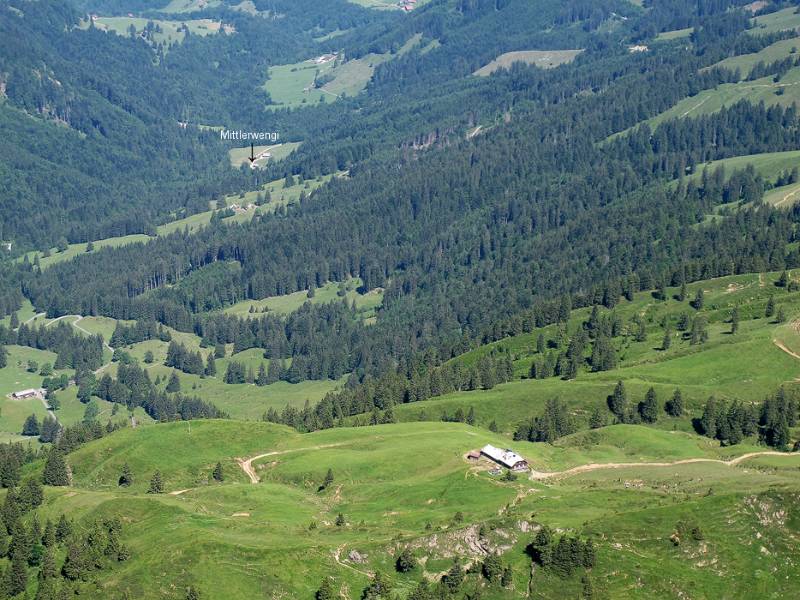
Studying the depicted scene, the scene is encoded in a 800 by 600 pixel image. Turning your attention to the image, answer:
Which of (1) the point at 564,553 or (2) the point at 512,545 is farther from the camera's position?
(2) the point at 512,545

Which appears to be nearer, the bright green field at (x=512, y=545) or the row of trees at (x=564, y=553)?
the row of trees at (x=564, y=553)

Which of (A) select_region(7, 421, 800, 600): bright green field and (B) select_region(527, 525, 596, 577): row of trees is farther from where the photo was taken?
(A) select_region(7, 421, 800, 600): bright green field

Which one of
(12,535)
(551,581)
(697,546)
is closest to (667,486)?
(697,546)

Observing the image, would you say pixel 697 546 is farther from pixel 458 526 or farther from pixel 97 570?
pixel 97 570

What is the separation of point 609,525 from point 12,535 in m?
90.9

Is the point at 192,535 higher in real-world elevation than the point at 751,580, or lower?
higher

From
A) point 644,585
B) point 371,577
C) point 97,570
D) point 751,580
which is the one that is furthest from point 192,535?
point 751,580

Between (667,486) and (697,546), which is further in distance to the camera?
(667,486)

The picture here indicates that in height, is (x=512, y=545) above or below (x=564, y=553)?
below

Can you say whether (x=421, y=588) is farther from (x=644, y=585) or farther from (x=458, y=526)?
(x=644, y=585)

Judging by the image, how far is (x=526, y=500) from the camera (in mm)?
184375

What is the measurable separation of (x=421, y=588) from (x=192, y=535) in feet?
116

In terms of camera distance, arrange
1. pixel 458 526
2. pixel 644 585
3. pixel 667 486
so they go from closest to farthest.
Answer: pixel 644 585 → pixel 458 526 → pixel 667 486

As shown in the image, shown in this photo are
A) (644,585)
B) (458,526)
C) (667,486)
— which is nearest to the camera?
(644,585)
